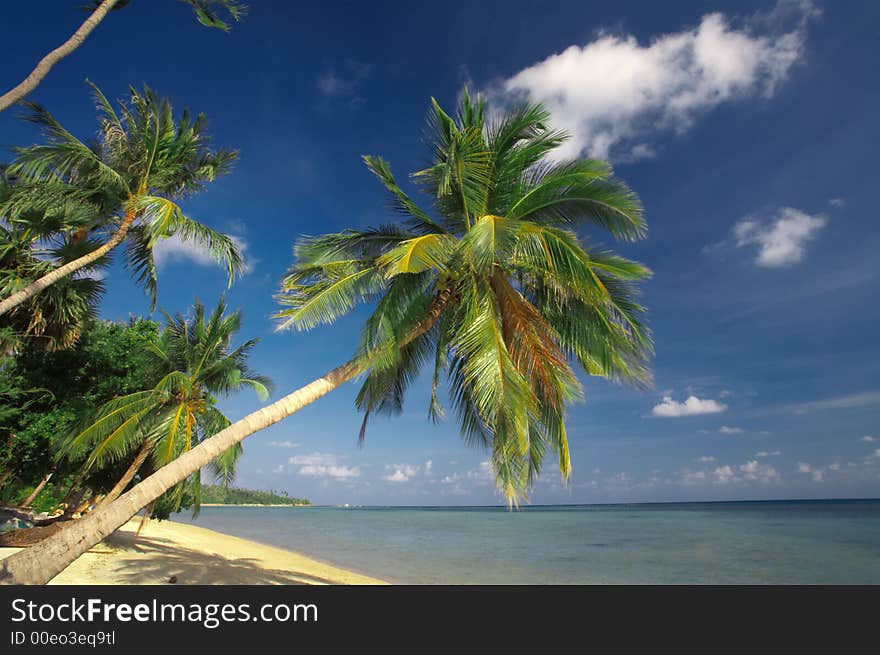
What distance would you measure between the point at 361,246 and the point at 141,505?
196 inches

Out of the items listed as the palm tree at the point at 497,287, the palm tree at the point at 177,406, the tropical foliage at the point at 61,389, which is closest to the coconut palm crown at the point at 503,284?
the palm tree at the point at 497,287

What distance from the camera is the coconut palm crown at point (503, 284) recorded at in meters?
6.48

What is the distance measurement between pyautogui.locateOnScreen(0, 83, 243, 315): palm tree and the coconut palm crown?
3065mm

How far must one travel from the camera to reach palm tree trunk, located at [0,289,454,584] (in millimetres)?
4316

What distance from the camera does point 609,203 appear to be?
7.29m

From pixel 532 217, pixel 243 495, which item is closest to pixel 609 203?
pixel 532 217

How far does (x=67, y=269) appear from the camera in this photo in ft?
27.2

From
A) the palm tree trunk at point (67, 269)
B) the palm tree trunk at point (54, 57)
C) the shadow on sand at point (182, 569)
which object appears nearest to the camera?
the palm tree trunk at point (54, 57)

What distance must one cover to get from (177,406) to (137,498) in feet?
29.8

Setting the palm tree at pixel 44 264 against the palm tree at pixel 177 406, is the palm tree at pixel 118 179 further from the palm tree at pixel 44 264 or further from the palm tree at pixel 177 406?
the palm tree at pixel 177 406

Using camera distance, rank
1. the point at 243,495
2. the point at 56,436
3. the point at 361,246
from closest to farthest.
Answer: the point at 361,246
the point at 56,436
the point at 243,495

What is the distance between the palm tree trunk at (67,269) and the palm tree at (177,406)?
428 centimetres

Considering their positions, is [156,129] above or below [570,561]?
above
